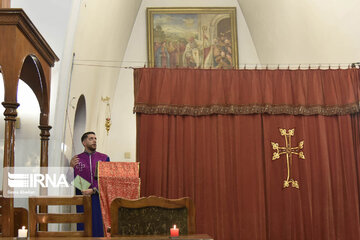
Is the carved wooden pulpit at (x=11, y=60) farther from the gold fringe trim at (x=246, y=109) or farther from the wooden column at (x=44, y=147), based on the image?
the gold fringe trim at (x=246, y=109)

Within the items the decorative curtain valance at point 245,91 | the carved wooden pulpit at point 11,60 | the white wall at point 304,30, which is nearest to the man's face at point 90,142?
the decorative curtain valance at point 245,91

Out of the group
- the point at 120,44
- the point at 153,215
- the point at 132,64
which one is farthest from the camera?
the point at 132,64

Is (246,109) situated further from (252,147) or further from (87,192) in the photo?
(87,192)

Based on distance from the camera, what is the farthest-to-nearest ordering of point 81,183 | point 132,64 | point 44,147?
point 132,64 < point 81,183 < point 44,147

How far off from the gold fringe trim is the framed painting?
4.45m

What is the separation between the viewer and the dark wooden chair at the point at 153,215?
138 inches

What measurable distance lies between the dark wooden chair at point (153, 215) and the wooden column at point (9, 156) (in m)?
0.79

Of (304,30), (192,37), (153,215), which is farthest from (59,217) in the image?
(192,37)

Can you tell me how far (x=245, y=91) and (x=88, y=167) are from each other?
8.21 ft

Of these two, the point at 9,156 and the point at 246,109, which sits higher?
the point at 246,109

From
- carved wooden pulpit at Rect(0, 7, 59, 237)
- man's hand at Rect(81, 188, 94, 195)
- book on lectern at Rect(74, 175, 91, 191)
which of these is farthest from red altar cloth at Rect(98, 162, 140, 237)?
carved wooden pulpit at Rect(0, 7, 59, 237)

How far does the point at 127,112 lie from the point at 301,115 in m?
4.88

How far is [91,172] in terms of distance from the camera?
6684 mm

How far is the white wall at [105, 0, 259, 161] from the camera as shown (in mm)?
10938
